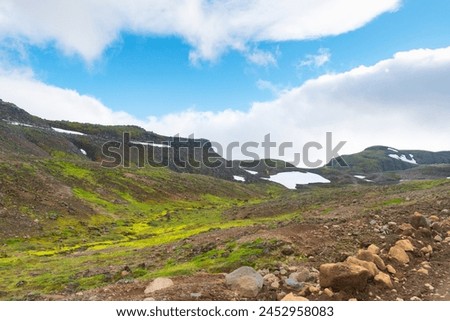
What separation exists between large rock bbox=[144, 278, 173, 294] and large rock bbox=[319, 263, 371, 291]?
5.66m

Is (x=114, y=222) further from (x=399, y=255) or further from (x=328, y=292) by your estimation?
(x=328, y=292)

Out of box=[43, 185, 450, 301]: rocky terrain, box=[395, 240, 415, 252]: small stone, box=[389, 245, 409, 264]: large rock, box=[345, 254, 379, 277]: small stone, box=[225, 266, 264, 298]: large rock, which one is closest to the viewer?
box=[43, 185, 450, 301]: rocky terrain

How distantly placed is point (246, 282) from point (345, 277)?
3.15m

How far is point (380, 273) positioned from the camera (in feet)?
41.4

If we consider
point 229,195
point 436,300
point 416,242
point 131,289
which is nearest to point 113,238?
point 131,289

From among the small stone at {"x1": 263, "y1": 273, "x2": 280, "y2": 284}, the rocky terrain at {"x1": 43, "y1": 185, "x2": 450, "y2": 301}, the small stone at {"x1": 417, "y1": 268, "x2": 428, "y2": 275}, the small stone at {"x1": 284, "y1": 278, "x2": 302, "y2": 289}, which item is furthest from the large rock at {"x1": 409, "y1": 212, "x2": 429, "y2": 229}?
the small stone at {"x1": 284, "y1": 278, "x2": 302, "y2": 289}

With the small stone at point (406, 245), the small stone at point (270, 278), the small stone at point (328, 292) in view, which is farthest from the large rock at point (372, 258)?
the small stone at point (270, 278)

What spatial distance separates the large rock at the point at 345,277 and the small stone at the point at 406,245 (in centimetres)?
445

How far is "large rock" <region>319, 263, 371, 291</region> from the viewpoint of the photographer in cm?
1171

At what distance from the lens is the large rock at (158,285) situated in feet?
44.8

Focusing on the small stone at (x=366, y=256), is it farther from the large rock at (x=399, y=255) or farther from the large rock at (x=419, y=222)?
the large rock at (x=419, y=222)

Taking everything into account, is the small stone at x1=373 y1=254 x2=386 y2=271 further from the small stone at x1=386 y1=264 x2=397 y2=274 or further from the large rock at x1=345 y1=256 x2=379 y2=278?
the large rock at x1=345 y1=256 x2=379 y2=278

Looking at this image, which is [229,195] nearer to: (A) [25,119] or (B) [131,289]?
(A) [25,119]
